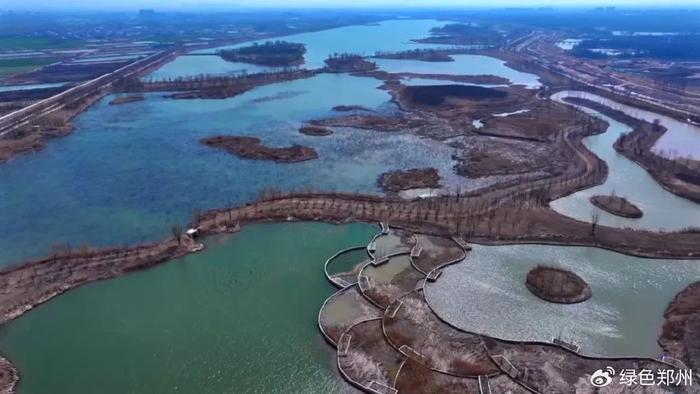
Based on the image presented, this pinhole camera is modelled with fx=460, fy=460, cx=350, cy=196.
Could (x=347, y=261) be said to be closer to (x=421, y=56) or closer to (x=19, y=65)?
(x=421, y=56)

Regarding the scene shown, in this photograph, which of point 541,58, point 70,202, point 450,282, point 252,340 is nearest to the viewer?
point 252,340

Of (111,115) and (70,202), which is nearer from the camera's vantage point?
(70,202)

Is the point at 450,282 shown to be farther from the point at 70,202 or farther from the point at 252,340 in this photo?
the point at 70,202

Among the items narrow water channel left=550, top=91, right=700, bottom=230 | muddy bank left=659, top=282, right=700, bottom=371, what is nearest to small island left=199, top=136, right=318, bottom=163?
narrow water channel left=550, top=91, right=700, bottom=230

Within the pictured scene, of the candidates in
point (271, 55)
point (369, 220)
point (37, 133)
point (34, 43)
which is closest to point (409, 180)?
point (369, 220)

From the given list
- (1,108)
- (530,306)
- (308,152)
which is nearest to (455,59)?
(308,152)
